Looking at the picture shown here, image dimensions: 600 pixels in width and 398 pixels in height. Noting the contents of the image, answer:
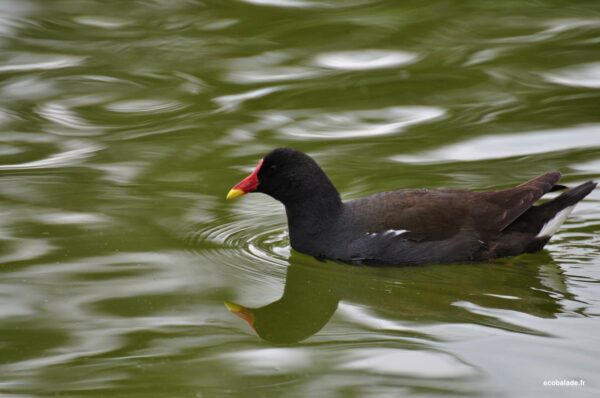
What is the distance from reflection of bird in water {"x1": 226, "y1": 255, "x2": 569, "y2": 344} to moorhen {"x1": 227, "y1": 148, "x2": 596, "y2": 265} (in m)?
0.10

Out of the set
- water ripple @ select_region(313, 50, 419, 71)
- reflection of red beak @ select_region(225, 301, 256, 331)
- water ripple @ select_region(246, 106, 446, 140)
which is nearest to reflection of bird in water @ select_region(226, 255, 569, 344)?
reflection of red beak @ select_region(225, 301, 256, 331)

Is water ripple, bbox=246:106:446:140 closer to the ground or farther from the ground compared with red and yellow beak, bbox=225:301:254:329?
farther from the ground

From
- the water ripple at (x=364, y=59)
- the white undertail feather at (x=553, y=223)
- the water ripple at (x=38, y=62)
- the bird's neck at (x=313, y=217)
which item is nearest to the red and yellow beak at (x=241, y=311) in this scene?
the bird's neck at (x=313, y=217)

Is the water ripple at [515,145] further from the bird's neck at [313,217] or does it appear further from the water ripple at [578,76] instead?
the bird's neck at [313,217]

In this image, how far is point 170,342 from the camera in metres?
5.57

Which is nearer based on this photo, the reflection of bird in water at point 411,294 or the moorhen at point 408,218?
the reflection of bird in water at point 411,294

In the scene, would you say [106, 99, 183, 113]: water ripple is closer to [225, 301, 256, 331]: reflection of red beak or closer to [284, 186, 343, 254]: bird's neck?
[284, 186, 343, 254]: bird's neck

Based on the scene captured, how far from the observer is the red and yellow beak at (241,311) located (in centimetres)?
597

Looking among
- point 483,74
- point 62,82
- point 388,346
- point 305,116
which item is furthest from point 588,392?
point 62,82

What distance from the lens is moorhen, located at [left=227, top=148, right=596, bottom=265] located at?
687cm

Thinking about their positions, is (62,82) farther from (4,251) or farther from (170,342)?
(170,342)

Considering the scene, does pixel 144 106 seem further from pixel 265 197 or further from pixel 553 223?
pixel 553 223

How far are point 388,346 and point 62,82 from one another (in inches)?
231

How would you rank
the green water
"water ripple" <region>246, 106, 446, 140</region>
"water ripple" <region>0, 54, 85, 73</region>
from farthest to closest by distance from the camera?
1. "water ripple" <region>0, 54, 85, 73</region>
2. "water ripple" <region>246, 106, 446, 140</region>
3. the green water
